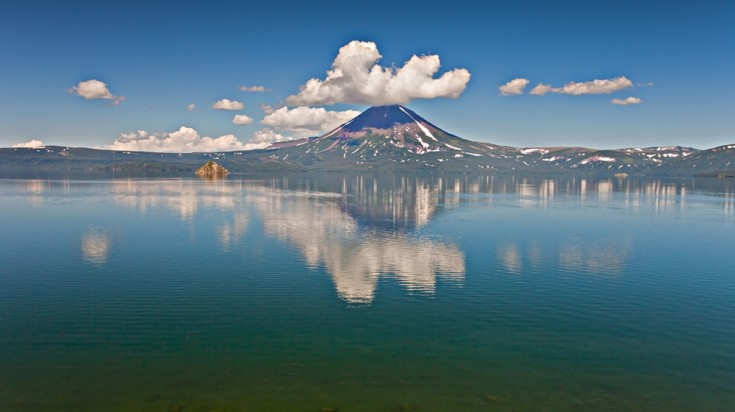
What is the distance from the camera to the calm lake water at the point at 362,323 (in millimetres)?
24297

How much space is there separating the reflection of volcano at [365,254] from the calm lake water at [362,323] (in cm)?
41

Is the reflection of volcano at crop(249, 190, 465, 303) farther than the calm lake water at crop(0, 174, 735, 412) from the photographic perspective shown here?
Yes

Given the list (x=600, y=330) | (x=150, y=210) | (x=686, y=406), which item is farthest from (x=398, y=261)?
(x=150, y=210)

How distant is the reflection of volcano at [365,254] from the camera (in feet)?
151

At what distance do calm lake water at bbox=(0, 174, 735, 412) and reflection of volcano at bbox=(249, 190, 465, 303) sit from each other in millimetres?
414

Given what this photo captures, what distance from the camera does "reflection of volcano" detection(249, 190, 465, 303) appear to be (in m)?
45.9

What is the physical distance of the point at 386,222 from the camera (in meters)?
91.5

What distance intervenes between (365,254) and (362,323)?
25.1m

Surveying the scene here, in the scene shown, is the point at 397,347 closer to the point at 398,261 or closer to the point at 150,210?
the point at 398,261

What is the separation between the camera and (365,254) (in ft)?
194

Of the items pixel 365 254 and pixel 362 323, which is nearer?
pixel 362 323

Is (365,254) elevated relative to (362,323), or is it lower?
elevated

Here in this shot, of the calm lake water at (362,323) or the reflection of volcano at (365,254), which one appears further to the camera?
the reflection of volcano at (365,254)

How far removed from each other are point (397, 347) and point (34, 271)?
40457mm
